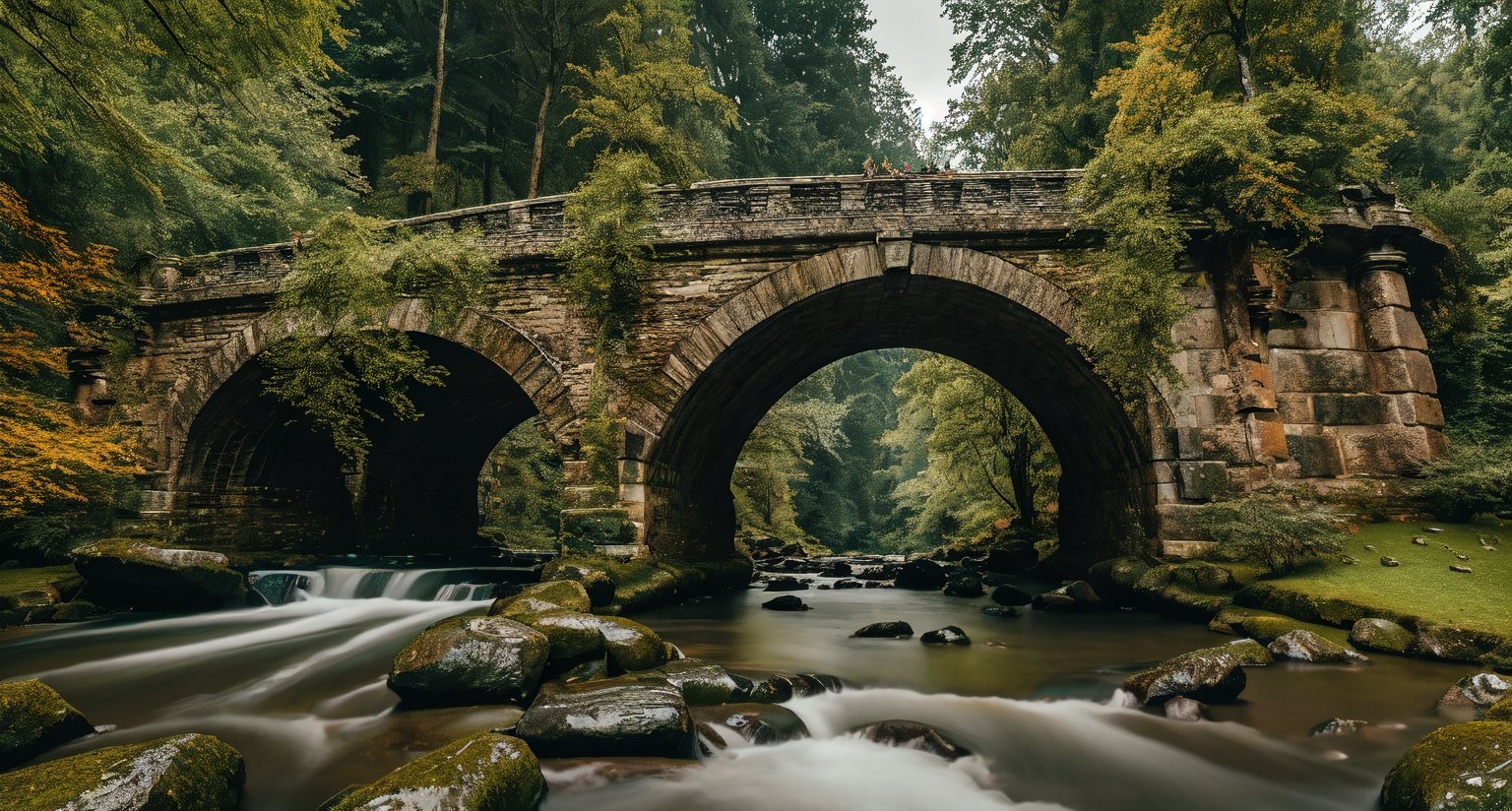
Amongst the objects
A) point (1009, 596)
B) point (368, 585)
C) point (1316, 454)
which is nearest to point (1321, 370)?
point (1316, 454)

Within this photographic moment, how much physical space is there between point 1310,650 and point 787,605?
7.01 m

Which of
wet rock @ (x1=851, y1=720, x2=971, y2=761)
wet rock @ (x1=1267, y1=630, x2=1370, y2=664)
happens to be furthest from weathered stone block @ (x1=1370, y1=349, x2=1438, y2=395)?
wet rock @ (x1=851, y1=720, x2=971, y2=761)

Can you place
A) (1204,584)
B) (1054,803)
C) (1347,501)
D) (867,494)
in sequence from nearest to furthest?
(1054,803) → (1204,584) → (1347,501) → (867,494)

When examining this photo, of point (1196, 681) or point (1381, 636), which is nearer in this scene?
point (1196, 681)

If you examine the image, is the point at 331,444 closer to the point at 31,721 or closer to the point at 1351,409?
the point at 31,721

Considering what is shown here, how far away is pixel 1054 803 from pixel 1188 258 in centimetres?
897

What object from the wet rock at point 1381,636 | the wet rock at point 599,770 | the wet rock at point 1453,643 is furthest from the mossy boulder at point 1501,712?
the wet rock at point 599,770

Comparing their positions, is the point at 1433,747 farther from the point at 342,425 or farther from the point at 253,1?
the point at 342,425

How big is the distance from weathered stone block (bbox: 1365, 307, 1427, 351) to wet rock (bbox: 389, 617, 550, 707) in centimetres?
1246

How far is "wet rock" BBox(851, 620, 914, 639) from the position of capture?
8797mm

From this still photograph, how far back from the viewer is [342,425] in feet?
37.9

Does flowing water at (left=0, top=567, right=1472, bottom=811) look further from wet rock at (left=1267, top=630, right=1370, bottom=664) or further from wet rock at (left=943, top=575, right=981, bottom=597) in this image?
wet rock at (left=943, top=575, right=981, bottom=597)

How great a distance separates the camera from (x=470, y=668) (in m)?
4.74

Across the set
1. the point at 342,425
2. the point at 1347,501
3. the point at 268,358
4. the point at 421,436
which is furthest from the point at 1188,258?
the point at 421,436
